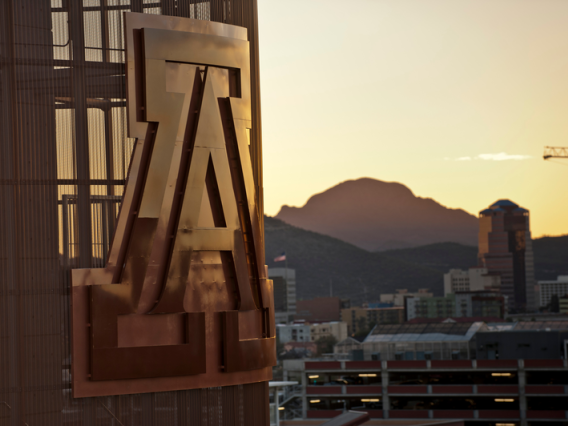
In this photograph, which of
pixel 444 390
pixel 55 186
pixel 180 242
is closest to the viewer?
pixel 55 186

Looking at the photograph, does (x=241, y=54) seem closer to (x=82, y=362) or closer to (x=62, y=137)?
(x=62, y=137)

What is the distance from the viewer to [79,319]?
10.9 metres

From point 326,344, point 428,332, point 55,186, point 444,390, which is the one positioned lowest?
point 326,344

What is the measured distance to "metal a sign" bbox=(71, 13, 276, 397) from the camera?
1107 centimetres

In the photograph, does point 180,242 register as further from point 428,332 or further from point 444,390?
point 428,332

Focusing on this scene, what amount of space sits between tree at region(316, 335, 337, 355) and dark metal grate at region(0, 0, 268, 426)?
A: 17344cm

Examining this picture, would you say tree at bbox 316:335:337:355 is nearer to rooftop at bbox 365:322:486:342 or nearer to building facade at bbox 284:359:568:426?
Answer: rooftop at bbox 365:322:486:342

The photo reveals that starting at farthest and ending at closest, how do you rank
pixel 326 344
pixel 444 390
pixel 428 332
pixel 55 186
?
pixel 326 344 < pixel 428 332 < pixel 444 390 < pixel 55 186

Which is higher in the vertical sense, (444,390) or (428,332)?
(428,332)

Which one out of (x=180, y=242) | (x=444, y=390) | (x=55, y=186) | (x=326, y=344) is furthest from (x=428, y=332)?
(x=326, y=344)

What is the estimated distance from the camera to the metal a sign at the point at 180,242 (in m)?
11.1

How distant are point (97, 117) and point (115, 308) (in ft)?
10.2

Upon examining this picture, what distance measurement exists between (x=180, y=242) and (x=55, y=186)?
218 cm

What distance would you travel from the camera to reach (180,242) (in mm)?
11633
